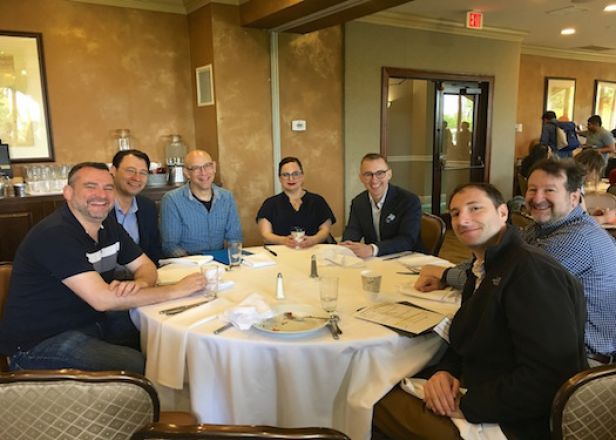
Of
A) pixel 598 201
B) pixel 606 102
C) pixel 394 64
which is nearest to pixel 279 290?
pixel 598 201

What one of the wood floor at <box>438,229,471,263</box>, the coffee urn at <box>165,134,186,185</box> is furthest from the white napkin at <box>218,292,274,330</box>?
the wood floor at <box>438,229,471,263</box>

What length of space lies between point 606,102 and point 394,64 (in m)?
6.16

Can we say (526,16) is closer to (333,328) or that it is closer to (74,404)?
(333,328)

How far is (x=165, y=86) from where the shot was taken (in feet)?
16.5

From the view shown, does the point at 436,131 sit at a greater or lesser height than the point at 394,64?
lesser

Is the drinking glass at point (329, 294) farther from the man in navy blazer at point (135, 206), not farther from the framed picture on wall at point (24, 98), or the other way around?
the framed picture on wall at point (24, 98)

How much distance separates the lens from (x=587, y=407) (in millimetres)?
1198

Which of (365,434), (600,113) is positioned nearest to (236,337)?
(365,434)

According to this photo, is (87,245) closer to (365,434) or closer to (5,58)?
(365,434)

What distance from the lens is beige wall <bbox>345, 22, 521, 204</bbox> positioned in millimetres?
5625

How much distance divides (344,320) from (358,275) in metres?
0.55

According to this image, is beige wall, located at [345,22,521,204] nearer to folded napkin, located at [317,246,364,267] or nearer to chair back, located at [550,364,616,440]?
folded napkin, located at [317,246,364,267]

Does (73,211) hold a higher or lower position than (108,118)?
lower

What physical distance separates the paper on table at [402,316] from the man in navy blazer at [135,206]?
5.19ft
